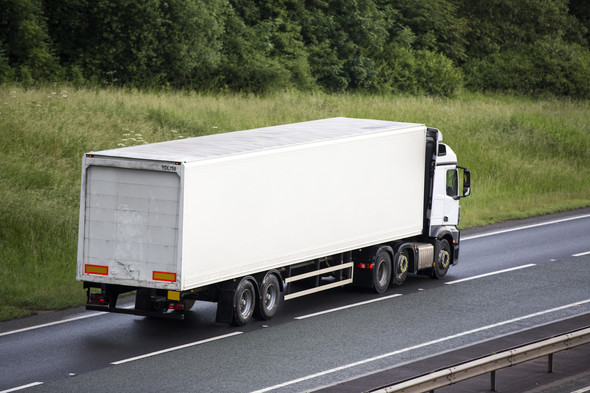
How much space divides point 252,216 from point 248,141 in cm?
162

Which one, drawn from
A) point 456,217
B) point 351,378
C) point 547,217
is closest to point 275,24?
point 547,217

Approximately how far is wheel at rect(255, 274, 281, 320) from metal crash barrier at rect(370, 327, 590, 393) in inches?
190

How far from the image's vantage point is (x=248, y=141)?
642 inches

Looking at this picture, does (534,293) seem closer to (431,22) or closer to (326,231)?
(326,231)

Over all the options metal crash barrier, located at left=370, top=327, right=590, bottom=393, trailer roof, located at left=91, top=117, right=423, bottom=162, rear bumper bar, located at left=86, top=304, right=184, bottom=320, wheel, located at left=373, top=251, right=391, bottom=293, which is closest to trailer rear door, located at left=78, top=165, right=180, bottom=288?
trailer roof, located at left=91, top=117, right=423, bottom=162

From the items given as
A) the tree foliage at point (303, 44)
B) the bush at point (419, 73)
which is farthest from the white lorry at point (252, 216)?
the bush at point (419, 73)

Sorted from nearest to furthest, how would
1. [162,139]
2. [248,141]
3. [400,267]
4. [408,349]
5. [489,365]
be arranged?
1. [489,365]
2. [408,349]
3. [248,141]
4. [400,267]
5. [162,139]

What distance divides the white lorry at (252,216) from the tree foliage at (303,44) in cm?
1824

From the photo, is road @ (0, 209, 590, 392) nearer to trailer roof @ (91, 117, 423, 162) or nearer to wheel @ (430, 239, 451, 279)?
wheel @ (430, 239, 451, 279)

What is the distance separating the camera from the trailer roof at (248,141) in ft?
48.2

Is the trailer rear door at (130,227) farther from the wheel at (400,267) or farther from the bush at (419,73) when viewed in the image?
the bush at (419,73)

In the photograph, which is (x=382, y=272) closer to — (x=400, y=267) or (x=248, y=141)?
(x=400, y=267)

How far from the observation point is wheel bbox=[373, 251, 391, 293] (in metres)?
18.3

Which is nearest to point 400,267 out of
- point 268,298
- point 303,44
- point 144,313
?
point 268,298
